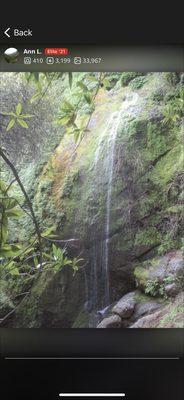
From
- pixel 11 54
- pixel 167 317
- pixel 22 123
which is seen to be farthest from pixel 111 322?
pixel 11 54

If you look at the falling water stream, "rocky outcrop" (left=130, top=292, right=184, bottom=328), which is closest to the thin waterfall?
the falling water stream

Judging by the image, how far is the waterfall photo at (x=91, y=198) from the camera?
1.48m

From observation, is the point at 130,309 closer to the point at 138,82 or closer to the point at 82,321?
the point at 82,321

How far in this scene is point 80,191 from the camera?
4.98 feet

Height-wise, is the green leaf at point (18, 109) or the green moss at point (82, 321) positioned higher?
the green leaf at point (18, 109)

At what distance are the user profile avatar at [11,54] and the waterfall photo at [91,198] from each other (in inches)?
1.5

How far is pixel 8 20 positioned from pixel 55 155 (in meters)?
0.42

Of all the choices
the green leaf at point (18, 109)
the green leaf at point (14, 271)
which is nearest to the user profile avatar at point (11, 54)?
the green leaf at point (18, 109)

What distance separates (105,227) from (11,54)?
57 cm

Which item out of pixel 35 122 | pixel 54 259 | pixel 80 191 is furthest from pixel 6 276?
pixel 35 122

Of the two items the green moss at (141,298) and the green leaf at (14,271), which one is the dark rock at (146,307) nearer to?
the green moss at (141,298)

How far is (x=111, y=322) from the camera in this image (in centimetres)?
146

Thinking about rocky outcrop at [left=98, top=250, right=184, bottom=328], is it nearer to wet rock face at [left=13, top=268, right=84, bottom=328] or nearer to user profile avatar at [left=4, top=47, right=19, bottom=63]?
wet rock face at [left=13, top=268, right=84, bottom=328]

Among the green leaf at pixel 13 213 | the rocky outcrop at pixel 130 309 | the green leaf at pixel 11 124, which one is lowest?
the rocky outcrop at pixel 130 309
